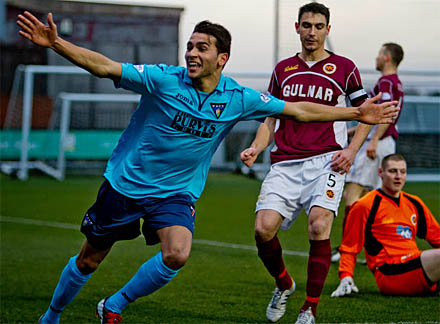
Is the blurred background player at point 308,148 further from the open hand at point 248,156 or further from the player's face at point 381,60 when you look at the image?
the player's face at point 381,60

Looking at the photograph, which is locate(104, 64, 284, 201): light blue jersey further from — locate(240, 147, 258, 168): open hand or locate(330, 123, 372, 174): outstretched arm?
locate(330, 123, 372, 174): outstretched arm

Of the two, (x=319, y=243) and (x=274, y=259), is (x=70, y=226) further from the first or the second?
(x=319, y=243)

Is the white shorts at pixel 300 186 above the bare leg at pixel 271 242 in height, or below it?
above

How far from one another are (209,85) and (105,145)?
16026mm

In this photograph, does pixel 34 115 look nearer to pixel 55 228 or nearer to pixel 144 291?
pixel 55 228

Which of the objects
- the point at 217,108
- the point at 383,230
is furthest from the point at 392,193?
the point at 217,108

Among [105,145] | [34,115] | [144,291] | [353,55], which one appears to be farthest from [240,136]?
[144,291]

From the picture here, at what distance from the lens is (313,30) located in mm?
5230

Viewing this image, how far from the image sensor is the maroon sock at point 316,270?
475cm

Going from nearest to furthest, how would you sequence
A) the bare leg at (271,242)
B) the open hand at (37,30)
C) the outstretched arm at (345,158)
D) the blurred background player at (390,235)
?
the open hand at (37,30) < the outstretched arm at (345,158) < the bare leg at (271,242) < the blurred background player at (390,235)

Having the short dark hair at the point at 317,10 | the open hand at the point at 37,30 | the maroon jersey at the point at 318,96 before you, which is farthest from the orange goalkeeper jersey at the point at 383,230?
the open hand at the point at 37,30

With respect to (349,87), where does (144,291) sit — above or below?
below

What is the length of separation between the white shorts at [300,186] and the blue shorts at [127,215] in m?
1.03

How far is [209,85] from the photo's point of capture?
4.27 metres
